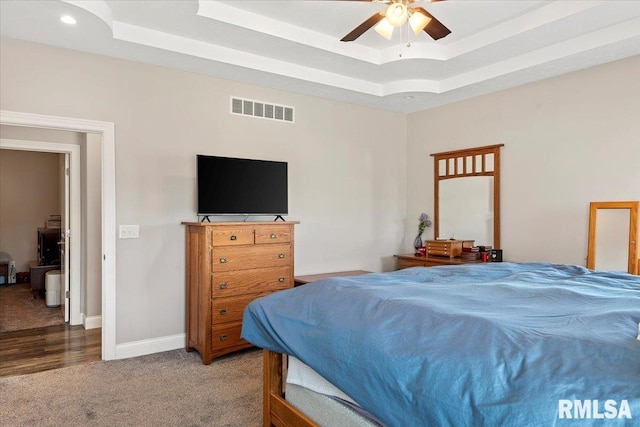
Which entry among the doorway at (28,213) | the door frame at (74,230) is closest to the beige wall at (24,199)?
the doorway at (28,213)

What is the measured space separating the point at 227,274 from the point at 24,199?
6408 mm

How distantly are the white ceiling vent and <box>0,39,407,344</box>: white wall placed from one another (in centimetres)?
6

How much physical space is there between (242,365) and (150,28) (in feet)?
9.53

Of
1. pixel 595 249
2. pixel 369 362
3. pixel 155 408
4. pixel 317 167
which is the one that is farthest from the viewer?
pixel 317 167

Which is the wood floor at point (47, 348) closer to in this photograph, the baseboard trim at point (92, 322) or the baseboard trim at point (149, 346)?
the baseboard trim at point (92, 322)

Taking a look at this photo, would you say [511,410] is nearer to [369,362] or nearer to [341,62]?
[369,362]

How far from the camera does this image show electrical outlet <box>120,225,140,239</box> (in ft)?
12.1

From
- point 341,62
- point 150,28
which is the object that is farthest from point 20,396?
point 341,62

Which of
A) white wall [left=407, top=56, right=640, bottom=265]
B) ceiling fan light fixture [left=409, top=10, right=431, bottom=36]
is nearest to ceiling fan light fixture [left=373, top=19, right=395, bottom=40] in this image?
ceiling fan light fixture [left=409, top=10, right=431, bottom=36]

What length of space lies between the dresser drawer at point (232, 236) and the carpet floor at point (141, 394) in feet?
3.41

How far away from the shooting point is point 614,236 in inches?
143

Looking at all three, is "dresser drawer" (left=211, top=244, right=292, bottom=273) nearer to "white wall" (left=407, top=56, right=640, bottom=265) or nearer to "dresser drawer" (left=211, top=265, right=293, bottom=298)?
"dresser drawer" (left=211, top=265, right=293, bottom=298)

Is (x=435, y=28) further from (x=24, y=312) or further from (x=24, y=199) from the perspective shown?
(x=24, y=199)

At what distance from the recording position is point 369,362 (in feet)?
5.00
